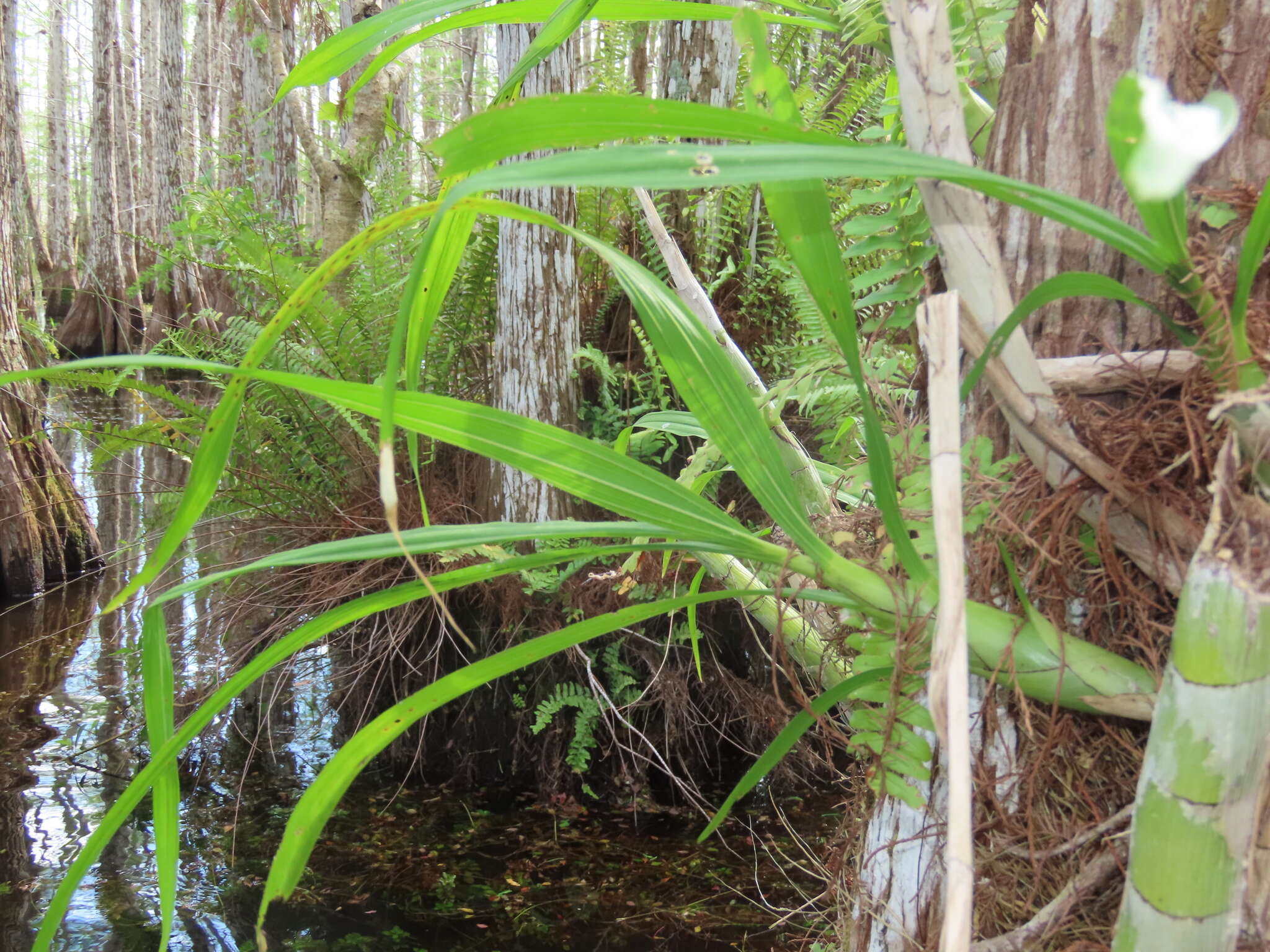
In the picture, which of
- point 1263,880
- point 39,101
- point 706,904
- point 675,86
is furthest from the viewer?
point 39,101

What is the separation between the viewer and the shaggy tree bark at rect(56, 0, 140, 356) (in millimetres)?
11336

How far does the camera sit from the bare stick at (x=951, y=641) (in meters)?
0.36

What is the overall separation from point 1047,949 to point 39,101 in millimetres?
41400

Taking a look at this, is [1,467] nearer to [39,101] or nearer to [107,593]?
[107,593]

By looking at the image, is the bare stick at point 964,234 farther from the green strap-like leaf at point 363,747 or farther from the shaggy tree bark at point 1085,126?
the green strap-like leaf at point 363,747

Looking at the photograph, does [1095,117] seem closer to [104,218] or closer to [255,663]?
[255,663]

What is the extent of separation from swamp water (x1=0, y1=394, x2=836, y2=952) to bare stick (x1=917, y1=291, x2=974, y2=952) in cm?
170

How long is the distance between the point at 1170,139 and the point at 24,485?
571 centimetres

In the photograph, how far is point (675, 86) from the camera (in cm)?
299

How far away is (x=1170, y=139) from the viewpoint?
43cm

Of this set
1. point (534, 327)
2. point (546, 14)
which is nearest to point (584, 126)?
point (546, 14)

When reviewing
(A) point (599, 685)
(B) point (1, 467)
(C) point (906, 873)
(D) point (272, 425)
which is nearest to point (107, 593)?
(B) point (1, 467)

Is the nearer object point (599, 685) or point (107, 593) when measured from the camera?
point (599, 685)

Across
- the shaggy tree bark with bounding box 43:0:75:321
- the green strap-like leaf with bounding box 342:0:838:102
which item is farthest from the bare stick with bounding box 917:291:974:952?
the shaggy tree bark with bounding box 43:0:75:321
